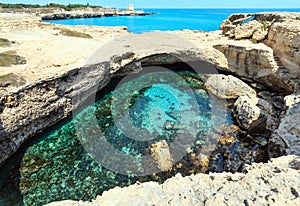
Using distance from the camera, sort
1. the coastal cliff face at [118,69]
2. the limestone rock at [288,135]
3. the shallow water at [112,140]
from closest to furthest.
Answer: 1. the limestone rock at [288,135]
2. the shallow water at [112,140]
3. the coastal cliff face at [118,69]

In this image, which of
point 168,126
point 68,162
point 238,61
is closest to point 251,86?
point 238,61

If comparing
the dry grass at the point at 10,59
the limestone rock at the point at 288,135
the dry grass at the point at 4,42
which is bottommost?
the limestone rock at the point at 288,135

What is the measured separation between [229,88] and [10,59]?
1674 centimetres

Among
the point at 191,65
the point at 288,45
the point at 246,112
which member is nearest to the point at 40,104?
the point at 246,112

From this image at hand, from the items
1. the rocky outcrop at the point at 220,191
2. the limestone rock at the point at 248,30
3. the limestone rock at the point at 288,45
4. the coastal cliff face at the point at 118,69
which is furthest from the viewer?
the limestone rock at the point at 248,30

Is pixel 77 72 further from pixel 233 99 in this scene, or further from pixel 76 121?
pixel 233 99

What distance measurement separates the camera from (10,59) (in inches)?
686

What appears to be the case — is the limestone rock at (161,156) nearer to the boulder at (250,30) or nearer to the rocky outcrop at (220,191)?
the rocky outcrop at (220,191)

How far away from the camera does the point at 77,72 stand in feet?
57.0

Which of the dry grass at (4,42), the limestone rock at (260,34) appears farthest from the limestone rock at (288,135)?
the dry grass at (4,42)

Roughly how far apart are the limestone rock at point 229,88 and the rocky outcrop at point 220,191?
14253 millimetres

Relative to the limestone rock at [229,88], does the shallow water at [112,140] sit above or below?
below

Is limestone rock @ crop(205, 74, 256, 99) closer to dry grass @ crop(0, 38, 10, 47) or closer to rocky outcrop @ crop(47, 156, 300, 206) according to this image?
rocky outcrop @ crop(47, 156, 300, 206)

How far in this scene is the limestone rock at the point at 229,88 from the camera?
20297 millimetres
